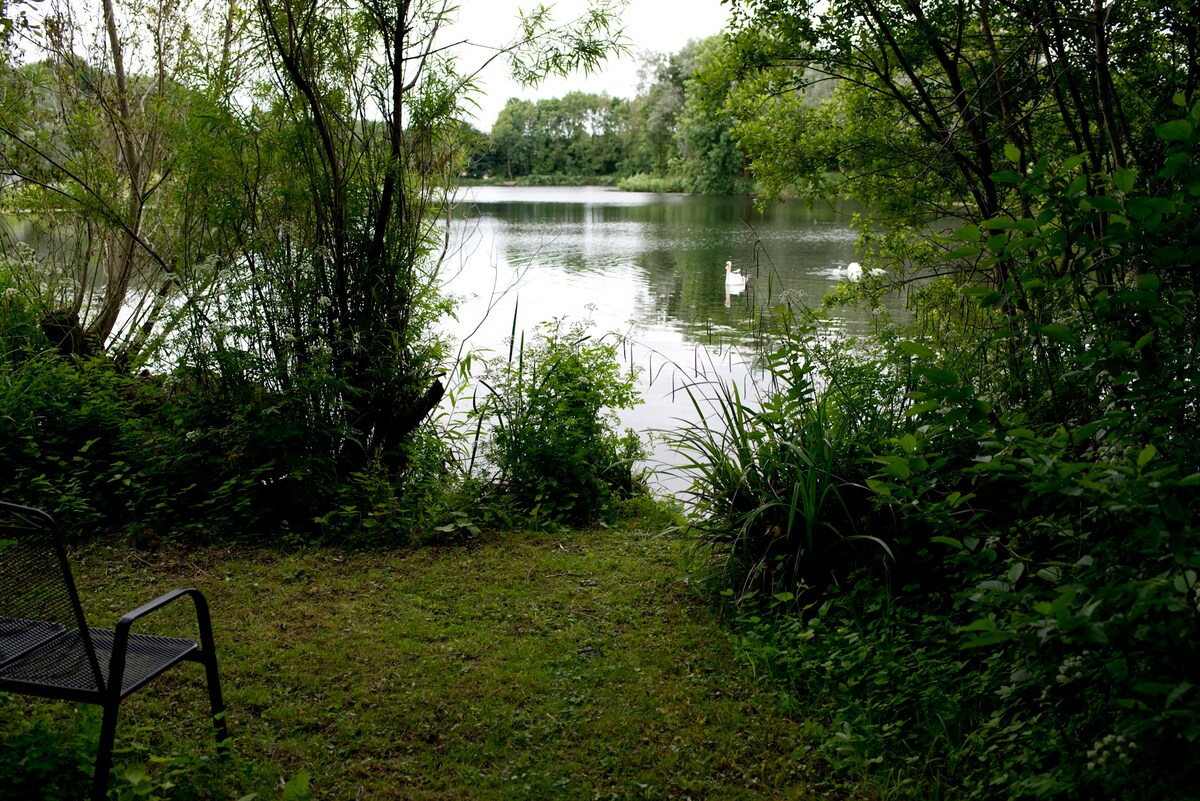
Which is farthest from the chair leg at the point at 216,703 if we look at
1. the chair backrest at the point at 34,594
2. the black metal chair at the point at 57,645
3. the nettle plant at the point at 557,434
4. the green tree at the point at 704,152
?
the green tree at the point at 704,152

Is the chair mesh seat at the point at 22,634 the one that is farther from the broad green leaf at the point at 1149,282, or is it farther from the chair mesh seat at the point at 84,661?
the broad green leaf at the point at 1149,282

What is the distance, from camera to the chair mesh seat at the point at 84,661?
213cm

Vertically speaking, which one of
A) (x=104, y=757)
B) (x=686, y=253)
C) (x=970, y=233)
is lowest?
(x=104, y=757)

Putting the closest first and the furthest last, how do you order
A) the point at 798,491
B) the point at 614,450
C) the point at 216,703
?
the point at 216,703, the point at 798,491, the point at 614,450

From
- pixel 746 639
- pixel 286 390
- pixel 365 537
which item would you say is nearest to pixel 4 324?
pixel 286 390

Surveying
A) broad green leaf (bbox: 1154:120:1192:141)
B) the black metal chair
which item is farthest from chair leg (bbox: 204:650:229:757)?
broad green leaf (bbox: 1154:120:1192:141)

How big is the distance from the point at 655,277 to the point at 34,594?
14968 millimetres

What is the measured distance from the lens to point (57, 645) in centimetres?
224

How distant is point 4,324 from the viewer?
6.02m

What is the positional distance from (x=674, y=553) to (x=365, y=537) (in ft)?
5.45

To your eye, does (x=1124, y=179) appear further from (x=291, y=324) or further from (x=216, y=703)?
(x=291, y=324)

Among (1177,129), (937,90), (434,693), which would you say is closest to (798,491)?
(434,693)

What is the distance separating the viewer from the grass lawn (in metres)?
2.58

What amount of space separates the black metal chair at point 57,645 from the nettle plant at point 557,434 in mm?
2973
